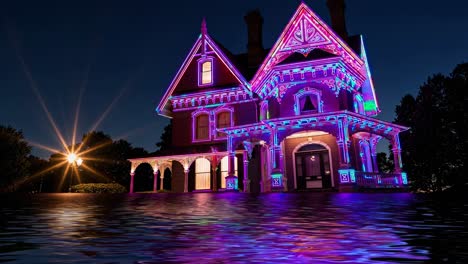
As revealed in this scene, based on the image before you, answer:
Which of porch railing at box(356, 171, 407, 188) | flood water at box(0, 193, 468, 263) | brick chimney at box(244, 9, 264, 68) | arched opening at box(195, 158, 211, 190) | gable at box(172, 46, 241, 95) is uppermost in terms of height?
brick chimney at box(244, 9, 264, 68)

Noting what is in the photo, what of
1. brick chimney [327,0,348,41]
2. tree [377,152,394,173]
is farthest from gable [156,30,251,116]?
tree [377,152,394,173]

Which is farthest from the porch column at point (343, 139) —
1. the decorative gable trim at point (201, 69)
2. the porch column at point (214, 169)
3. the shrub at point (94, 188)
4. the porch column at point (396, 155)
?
the shrub at point (94, 188)

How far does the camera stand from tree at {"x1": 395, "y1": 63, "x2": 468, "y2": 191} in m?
31.2

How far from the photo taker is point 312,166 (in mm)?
21766

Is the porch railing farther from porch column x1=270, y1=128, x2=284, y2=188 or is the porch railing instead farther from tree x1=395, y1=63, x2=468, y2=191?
tree x1=395, y1=63, x2=468, y2=191

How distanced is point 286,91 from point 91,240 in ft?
66.2

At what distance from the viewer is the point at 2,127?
33.4 m

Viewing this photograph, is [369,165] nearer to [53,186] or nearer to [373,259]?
[373,259]

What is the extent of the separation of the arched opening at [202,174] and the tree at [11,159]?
18.9 meters

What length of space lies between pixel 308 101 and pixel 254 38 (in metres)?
8.06

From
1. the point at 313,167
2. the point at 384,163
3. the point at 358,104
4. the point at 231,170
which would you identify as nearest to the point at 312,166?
the point at 313,167

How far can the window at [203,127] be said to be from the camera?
24950 millimetres

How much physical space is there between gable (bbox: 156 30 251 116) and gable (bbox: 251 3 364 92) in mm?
3831

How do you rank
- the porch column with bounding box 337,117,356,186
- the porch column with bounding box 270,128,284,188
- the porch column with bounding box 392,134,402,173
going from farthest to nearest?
the porch column with bounding box 392,134,402,173, the porch column with bounding box 270,128,284,188, the porch column with bounding box 337,117,356,186
